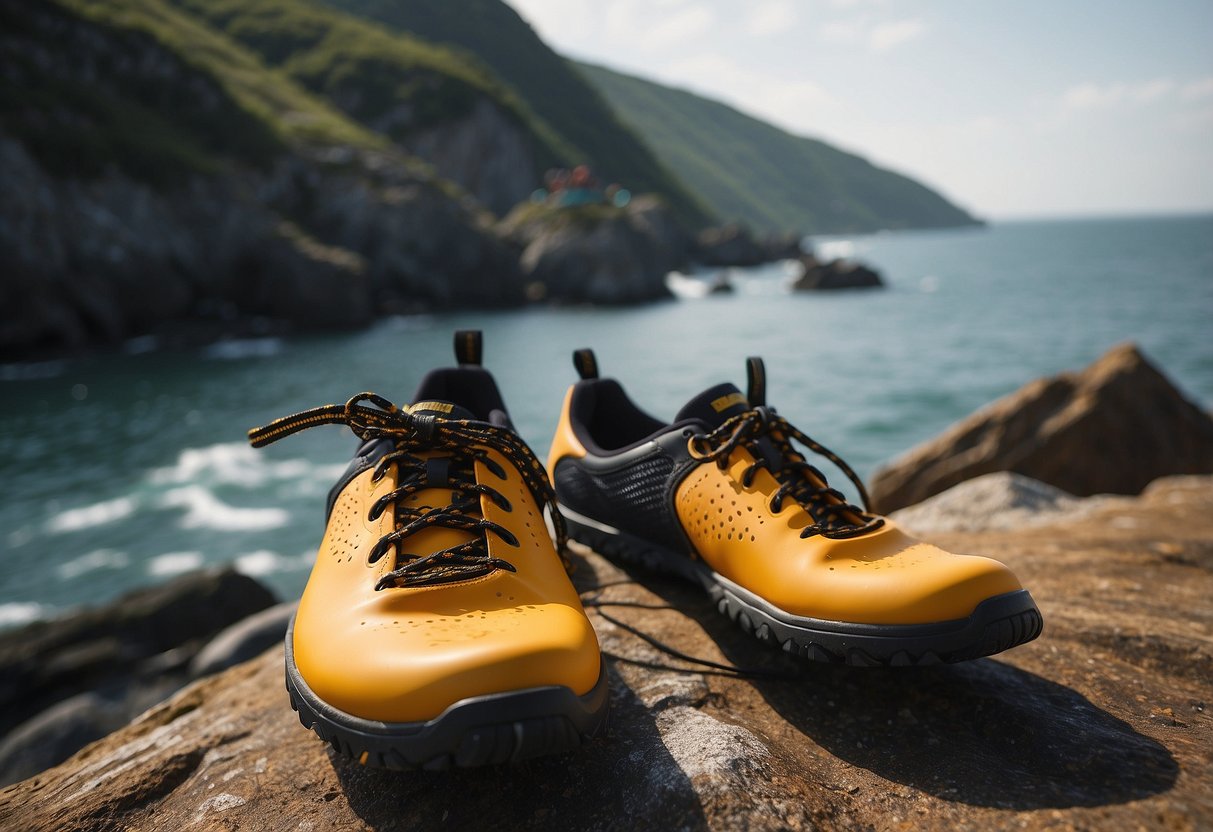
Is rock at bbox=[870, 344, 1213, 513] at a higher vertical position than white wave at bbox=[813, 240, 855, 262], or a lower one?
lower

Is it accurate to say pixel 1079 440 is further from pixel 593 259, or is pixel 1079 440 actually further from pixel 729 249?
pixel 729 249

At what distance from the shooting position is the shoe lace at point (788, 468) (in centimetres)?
203

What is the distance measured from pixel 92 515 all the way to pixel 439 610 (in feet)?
44.0

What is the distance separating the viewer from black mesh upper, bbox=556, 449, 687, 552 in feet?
8.02

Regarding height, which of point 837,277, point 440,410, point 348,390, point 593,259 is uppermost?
point 440,410

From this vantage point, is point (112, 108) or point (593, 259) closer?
point (112, 108)

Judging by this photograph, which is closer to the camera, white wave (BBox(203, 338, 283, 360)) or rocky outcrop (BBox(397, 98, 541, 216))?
white wave (BBox(203, 338, 283, 360))

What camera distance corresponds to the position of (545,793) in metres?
1.47

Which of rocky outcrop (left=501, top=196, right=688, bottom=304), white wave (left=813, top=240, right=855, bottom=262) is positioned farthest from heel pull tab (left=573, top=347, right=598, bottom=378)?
white wave (left=813, top=240, right=855, bottom=262)

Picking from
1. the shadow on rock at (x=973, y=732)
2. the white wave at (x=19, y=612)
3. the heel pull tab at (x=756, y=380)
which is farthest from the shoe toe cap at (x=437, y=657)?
the white wave at (x=19, y=612)

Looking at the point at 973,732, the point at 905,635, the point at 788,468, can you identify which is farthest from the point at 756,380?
the point at 973,732

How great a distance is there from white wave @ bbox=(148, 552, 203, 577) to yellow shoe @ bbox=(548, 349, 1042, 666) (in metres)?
9.34

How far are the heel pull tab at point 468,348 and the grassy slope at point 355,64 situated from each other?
69076mm

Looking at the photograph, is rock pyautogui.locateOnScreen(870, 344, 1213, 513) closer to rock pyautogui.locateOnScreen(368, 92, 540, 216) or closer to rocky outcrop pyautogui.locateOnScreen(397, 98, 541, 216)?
rocky outcrop pyautogui.locateOnScreen(397, 98, 541, 216)
